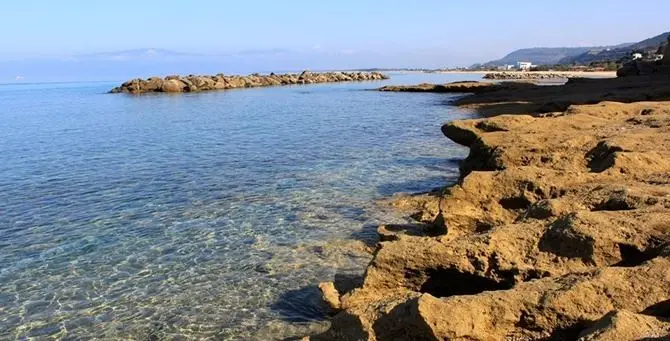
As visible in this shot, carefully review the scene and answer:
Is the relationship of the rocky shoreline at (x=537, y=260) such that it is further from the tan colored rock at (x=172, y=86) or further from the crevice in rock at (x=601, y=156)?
the tan colored rock at (x=172, y=86)

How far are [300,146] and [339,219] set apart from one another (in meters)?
13.6

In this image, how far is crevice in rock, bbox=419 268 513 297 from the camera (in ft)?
24.7

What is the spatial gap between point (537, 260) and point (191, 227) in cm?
884

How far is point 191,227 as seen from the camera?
45.2ft

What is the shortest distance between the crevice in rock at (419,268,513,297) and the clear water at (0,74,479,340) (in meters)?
1.92

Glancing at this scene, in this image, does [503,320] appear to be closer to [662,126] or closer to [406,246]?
[406,246]

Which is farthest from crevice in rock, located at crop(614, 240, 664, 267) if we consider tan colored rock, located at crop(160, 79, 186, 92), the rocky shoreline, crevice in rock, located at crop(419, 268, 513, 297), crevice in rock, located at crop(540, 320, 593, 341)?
tan colored rock, located at crop(160, 79, 186, 92)

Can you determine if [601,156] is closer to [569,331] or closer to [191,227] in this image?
[569,331]

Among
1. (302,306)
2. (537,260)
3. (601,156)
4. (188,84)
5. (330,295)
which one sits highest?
(188,84)

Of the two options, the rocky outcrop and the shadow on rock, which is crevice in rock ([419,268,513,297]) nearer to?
the shadow on rock

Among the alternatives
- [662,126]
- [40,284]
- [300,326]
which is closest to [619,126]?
[662,126]

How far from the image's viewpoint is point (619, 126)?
52.3ft

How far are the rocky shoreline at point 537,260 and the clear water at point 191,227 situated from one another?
1.53 m

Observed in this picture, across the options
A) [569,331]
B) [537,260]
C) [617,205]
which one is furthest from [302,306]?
[617,205]
